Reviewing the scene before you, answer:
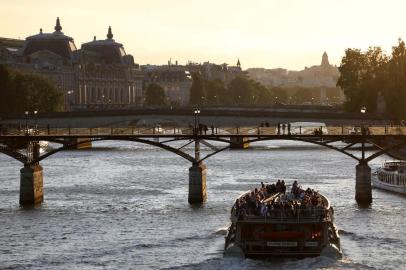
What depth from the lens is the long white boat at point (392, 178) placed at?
91.8m

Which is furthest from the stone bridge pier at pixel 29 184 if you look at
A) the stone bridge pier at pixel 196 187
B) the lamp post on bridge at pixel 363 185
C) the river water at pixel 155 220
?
the lamp post on bridge at pixel 363 185

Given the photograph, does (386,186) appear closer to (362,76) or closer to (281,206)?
(281,206)

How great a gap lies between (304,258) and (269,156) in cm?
8251

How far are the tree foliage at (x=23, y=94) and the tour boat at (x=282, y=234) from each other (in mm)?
119307

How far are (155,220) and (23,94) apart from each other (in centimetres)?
11210

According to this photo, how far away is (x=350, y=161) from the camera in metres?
129

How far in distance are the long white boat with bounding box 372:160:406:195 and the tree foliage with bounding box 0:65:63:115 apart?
8889cm

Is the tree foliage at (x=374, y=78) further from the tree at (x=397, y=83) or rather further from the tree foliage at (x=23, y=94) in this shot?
the tree foliage at (x=23, y=94)

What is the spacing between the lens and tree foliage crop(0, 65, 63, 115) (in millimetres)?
182875

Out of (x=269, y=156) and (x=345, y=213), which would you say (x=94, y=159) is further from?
(x=345, y=213)

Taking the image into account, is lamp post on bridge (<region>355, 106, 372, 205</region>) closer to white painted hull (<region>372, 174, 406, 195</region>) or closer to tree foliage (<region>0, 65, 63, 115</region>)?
white painted hull (<region>372, 174, 406, 195</region>)

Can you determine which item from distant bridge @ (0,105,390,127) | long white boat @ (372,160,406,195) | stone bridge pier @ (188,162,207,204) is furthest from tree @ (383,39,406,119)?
stone bridge pier @ (188,162,207,204)

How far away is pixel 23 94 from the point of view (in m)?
185

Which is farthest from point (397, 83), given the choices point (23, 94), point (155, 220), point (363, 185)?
point (155, 220)
